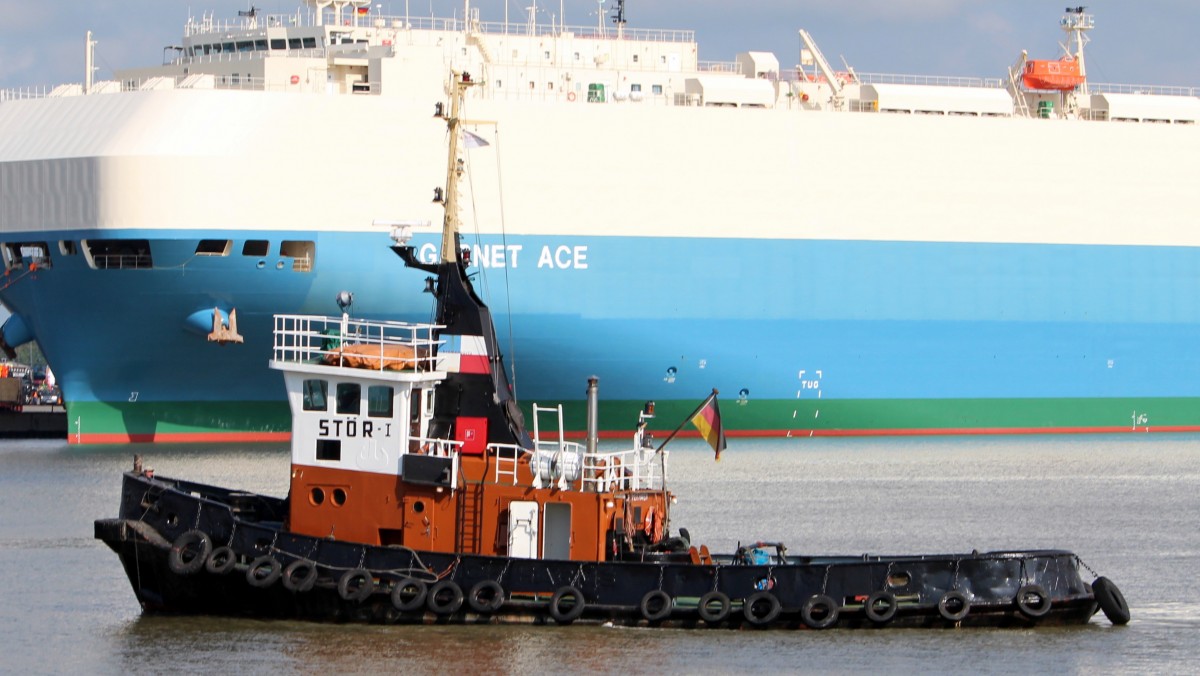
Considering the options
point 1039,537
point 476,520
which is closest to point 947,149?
point 1039,537

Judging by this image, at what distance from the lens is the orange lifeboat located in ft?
180

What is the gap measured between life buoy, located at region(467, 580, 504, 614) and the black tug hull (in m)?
0.01

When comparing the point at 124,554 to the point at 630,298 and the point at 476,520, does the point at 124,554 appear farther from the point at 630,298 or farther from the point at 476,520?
the point at 630,298

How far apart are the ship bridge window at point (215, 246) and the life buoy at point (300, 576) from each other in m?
23.6

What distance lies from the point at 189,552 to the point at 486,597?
3352 millimetres

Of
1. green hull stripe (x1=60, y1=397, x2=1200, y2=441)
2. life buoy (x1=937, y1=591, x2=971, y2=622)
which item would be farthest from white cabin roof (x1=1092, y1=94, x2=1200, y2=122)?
life buoy (x1=937, y1=591, x2=971, y2=622)

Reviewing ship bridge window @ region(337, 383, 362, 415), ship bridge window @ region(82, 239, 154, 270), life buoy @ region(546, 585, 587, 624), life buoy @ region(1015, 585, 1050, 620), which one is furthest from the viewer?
ship bridge window @ region(82, 239, 154, 270)

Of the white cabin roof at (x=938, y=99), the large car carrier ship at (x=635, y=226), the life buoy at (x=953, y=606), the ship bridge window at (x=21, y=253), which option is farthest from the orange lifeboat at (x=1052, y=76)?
the life buoy at (x=953, y=606)

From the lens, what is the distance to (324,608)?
19.8 m

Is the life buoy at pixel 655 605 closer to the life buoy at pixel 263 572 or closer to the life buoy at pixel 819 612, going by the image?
the life buoy at pixel 819 612

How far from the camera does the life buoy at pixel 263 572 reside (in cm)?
1969

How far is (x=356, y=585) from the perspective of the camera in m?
19.6

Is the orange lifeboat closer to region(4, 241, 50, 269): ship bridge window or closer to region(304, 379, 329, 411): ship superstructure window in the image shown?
region(4, 241, 50, 269): ship bridge window

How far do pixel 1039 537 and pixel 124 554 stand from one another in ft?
46.3
